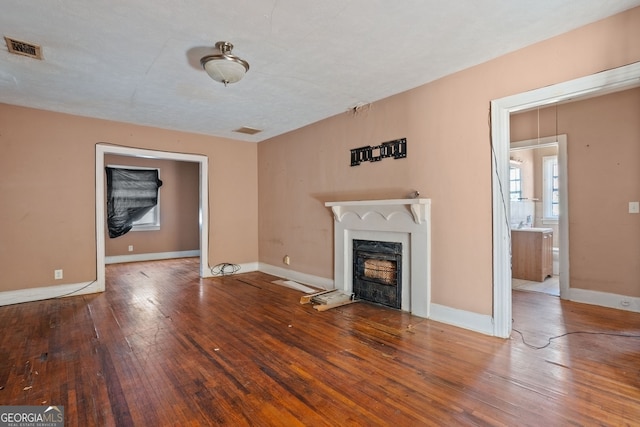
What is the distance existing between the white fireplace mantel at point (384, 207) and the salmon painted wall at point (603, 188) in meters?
2.34

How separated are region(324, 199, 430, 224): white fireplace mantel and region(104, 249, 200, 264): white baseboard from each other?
5254 mm

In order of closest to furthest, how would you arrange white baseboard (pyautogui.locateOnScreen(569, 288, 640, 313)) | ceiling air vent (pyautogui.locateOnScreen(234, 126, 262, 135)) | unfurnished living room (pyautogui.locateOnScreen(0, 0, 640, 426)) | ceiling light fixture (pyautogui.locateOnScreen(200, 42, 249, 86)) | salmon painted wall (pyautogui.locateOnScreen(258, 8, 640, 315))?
unfurnished living room (pyautogui.locateOnScreen(0, 0, 640, 426)), salmon painted wall (pyautogui.locateOnScreen(258, 8, 640, 315)), ceiling light fixture (pyautogui.locateOnScreen(200, 42, 249, 86)), white baseboard (pyautogui.locateOnScreen(569, 288, 640, 313)), ceiling air vent (pyautogui.locateOnScreen(234, 126, 262, 135))

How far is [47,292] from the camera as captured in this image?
13.4 feet

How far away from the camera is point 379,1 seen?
1.98 m

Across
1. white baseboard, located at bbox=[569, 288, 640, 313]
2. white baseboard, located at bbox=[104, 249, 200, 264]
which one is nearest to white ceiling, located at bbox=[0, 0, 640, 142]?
white baseboard, located at bbox=[569, 288, 640, 313]

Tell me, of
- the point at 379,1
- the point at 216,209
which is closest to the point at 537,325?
the point at 379,1

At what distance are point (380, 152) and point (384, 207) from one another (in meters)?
0.69

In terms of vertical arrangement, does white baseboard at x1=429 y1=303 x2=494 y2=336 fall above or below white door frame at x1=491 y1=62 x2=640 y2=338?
below

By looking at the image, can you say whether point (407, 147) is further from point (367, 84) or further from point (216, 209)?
point (216, 209)

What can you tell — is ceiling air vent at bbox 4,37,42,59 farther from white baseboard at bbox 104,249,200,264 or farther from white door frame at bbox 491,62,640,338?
white baseboard at bbox 104,249,200,264

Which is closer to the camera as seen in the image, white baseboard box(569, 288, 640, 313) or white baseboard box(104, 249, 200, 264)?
white baseboard box(569, 288, 640, 313)

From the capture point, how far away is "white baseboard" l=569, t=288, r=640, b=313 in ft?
11.2

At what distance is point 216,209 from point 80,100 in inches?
97.7
